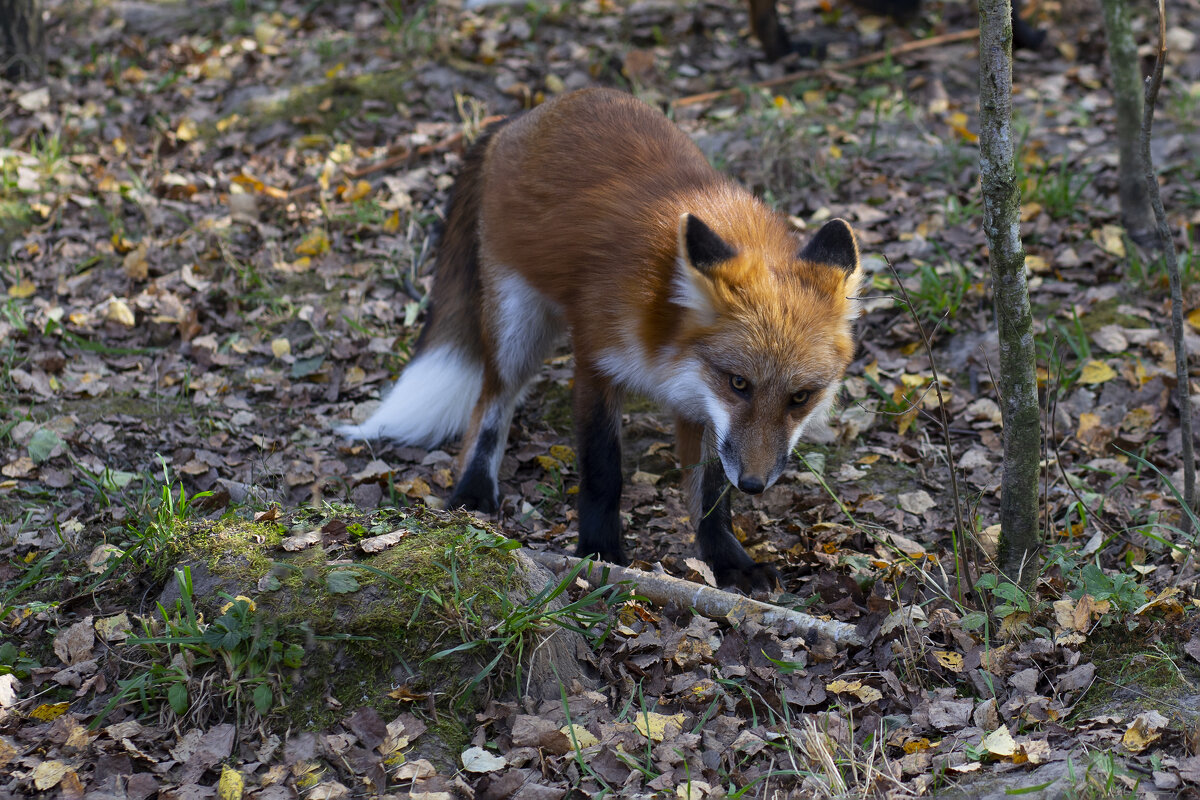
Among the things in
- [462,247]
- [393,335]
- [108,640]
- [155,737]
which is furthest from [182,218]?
[155,737]

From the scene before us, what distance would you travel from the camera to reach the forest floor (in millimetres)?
2857

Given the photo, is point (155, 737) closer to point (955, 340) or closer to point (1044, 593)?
point (1044, 593)

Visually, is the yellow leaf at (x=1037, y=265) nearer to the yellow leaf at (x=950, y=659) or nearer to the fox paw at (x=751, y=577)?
the fox paw at (x=751, y=577)

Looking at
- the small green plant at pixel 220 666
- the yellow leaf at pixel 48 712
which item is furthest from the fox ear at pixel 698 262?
the yellow leaf at pixel 48 712

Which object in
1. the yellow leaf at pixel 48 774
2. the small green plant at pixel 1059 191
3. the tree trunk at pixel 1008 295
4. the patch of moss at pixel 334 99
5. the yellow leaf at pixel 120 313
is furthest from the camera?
the patch of moss at pixel 334 99

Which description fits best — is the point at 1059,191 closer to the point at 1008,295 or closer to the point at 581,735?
the point at 1008,295

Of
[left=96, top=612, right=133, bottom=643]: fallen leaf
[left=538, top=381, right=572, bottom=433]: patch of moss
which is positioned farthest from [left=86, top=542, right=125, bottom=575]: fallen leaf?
[left=538, top=381, right=572, bottom=433]: patch of moss

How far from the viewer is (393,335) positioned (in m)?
5.80

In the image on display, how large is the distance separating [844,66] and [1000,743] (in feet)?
21.5

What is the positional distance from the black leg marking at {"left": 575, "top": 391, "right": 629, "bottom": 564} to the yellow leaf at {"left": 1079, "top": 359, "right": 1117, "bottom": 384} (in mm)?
2491

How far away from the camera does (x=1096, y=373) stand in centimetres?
489

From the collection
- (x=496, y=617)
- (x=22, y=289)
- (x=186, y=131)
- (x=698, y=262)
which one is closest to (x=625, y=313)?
(x=698, y=262)

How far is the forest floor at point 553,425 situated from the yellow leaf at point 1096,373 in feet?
0.12

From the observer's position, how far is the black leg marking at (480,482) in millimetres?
4641
